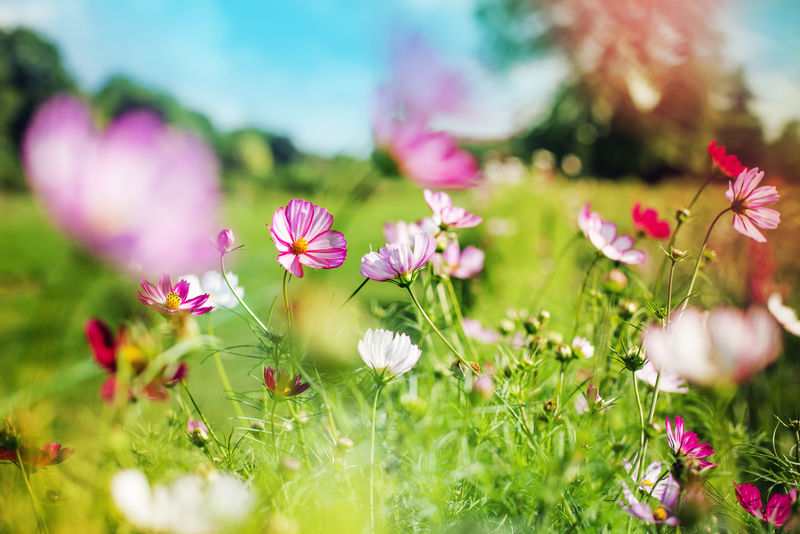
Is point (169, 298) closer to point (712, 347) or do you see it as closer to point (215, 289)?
point (215, 289)

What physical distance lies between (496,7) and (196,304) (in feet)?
39.8

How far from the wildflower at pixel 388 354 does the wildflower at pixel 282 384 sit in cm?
5

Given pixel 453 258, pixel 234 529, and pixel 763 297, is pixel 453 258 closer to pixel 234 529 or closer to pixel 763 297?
pixel 234 529

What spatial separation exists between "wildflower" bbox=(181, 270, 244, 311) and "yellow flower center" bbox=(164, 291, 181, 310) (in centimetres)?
3

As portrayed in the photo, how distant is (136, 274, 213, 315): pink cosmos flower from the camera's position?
1.08 feet

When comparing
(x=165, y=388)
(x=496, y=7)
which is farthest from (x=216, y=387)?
(x=496, y=7)

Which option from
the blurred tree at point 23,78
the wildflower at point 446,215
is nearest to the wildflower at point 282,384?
the wildflower at point 446,215

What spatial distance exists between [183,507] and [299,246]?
0.63ft

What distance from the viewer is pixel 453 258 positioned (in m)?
0.53

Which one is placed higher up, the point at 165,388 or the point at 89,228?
the point at 89,228

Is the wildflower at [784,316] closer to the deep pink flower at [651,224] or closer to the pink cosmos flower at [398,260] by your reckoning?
the deep pink flower at [651,224]

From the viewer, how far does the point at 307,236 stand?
0.37 meters

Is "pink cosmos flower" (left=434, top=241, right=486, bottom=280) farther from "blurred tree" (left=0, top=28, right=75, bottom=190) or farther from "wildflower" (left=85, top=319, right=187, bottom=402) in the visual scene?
"blurred tree" (left=0, top=28, right=75, bottom=190)

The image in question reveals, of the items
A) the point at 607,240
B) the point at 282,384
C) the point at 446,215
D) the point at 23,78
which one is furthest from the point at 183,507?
the point at 23,78
